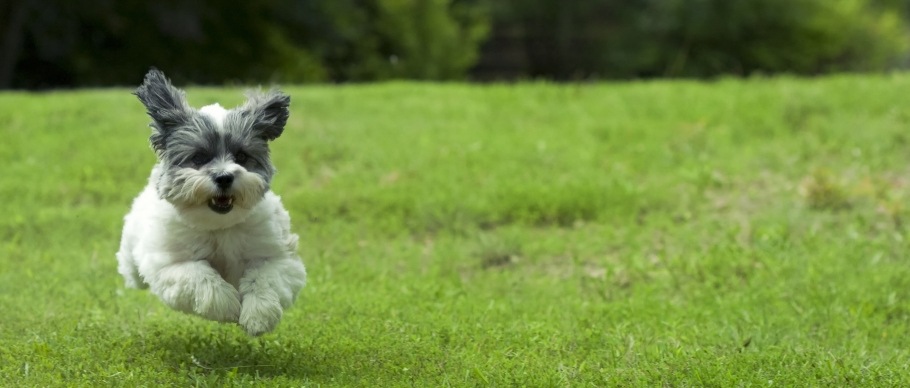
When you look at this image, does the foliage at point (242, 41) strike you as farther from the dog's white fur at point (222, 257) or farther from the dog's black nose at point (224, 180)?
the dog's black nose at point (224, 180)

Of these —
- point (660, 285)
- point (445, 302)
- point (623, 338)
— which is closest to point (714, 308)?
point (660, 285)

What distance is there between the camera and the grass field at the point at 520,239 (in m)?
6.92

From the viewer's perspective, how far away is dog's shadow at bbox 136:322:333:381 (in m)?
6.55

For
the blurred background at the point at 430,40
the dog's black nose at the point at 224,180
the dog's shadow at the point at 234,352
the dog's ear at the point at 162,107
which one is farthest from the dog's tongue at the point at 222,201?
the blurred background at the point at 430,40

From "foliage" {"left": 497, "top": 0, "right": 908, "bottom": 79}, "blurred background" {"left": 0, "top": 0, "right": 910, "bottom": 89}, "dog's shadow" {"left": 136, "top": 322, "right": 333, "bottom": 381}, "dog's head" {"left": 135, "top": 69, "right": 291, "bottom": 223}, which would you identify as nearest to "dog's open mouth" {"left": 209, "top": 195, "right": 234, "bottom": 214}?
"dog's head" {"left": 135, "top": 69, "right": 291, "bottom": 223}

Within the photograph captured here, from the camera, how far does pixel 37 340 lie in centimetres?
701

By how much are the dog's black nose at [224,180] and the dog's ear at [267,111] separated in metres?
0.50

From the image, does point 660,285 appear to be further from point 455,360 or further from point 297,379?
point 297,379

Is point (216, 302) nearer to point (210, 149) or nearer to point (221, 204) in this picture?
point (221, 204)

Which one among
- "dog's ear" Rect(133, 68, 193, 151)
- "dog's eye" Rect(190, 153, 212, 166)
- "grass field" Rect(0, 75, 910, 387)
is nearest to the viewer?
"dog's eye" Rect(190, 153, 212, 166)

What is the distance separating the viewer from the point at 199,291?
20.0 ft

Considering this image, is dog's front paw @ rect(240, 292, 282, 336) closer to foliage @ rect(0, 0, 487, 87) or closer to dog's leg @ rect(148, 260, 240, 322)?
dog's leg @ rect(148, 260, 240, 322)

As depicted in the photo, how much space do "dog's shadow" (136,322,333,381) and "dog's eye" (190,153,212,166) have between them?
1.18 meters

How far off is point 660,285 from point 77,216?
18.2 feet
